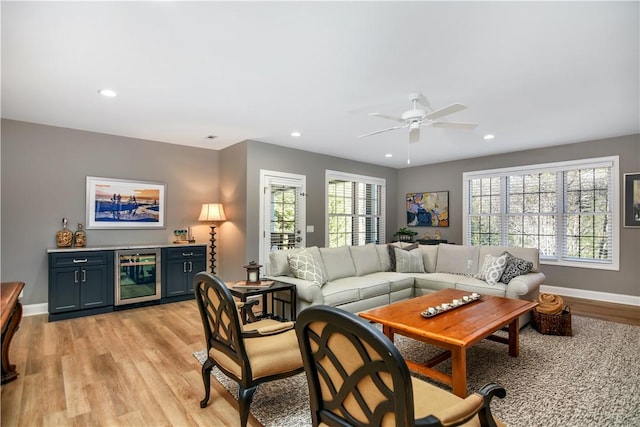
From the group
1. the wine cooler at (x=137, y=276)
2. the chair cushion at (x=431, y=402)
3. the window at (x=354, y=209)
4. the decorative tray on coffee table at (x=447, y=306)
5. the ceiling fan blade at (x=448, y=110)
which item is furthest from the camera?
the window at (x=354, y=209)

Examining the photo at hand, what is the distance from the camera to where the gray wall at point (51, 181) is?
4.36 meters

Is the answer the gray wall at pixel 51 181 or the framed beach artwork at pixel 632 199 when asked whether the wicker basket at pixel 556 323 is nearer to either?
the framed beach artwork at pixel 632 199

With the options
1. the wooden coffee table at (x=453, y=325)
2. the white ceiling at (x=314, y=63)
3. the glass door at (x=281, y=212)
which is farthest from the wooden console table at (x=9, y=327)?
the glass door at (x=281, y=212)

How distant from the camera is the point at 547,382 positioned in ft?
8.51

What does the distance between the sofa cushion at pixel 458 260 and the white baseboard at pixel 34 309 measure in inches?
220

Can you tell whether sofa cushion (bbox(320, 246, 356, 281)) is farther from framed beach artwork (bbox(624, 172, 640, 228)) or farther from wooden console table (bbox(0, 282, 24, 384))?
framed beach artwork (bbox(624, 172, 640, 228))

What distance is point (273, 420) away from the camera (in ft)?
7.09

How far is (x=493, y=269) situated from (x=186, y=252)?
14.5ft

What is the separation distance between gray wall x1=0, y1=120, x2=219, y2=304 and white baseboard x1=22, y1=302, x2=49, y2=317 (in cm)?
6

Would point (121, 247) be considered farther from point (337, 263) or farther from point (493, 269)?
point (493, 269)

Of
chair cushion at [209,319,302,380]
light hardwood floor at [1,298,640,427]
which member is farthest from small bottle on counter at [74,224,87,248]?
chair cushion at [209,319,302,380]

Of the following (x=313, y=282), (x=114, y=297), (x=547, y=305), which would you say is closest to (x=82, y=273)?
(x=114, y=297)

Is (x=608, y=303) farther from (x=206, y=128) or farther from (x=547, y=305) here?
(x=206, y=128)

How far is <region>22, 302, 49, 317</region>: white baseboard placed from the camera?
4422 millimetres
